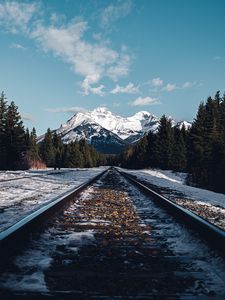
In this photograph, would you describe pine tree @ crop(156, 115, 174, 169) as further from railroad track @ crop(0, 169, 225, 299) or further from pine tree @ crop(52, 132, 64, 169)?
railroad track @ crop(0, 169, 225, 299)

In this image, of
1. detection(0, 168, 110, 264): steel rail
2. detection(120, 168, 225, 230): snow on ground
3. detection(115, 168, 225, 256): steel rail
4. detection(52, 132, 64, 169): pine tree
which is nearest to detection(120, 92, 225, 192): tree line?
detection(120, 168, 225, 230): snow on ground

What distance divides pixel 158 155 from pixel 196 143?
1397cm

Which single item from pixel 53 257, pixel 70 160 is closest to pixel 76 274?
pixel 53 257

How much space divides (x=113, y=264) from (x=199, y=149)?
61.5m

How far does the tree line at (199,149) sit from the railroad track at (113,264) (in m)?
36.8

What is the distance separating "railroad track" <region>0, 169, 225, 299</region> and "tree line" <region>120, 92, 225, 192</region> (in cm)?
3676

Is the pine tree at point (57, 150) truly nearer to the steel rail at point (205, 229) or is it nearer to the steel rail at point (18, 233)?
the steel rail at point (205, 229)

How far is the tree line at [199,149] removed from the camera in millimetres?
51000

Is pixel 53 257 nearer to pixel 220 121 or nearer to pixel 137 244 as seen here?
pixel 137 244

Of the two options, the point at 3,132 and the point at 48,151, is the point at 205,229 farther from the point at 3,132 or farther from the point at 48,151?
the point at 48,151

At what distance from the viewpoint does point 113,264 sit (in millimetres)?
3684

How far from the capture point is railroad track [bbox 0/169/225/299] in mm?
2855

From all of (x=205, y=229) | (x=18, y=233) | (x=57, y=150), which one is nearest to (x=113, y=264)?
(x=18, y=233)

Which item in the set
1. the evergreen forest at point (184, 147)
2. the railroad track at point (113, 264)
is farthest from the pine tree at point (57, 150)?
the railroad track at point (113, 264)
